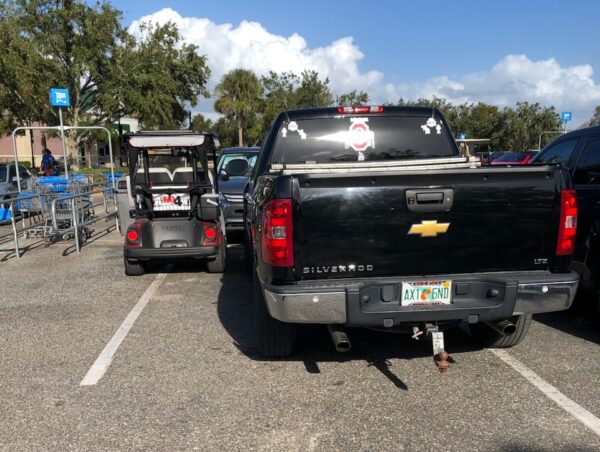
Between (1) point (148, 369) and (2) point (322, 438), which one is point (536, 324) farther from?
(1) point (148, 369)

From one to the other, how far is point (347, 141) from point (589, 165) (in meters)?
2.48

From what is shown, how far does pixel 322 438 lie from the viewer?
3.31 meters

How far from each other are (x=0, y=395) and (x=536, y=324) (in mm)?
4753

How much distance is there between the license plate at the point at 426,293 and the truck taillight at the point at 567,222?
81 centimetres

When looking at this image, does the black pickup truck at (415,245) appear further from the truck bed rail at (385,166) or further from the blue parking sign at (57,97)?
the blue parking sign at (57,97)

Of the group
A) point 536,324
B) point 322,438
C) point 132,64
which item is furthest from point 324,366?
point 132,64

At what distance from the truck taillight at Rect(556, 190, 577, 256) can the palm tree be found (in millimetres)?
45771

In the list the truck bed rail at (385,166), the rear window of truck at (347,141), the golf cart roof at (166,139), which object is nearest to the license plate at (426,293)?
the truck bed rail at (385,166)

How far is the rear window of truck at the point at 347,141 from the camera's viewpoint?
5.09 meters

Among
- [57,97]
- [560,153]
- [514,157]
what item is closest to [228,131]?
[514,157]

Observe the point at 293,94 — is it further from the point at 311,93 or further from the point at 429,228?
the point at 429,228

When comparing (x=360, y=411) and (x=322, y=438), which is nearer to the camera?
(x=322, y=438)

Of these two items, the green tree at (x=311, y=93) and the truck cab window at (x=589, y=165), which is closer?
the truck cab window at (x=589, y=165)

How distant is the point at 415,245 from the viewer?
3.61 m
